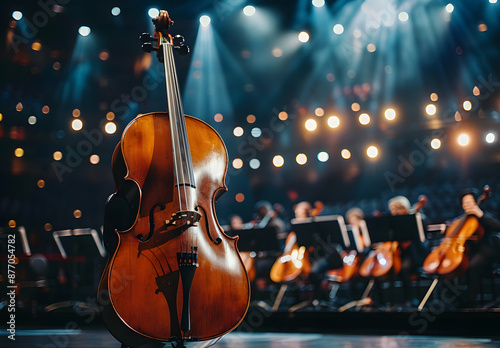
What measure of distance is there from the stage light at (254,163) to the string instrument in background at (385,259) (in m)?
5.47

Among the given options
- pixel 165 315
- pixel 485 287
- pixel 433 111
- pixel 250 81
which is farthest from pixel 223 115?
pixel 165 315

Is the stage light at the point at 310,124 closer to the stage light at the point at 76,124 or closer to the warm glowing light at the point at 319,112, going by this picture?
the warm glowing light at the point at 319,112

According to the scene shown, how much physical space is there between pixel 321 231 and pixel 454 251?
1.14 m

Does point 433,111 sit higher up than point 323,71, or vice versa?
point 323,71

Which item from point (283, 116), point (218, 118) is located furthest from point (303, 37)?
point (218, 118)

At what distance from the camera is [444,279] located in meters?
4.50

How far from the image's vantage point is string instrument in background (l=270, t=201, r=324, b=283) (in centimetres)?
540

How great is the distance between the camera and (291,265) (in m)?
5.44

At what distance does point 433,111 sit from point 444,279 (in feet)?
16.9

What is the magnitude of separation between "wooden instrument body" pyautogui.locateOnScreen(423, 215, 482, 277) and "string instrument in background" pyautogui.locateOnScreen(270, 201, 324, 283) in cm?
132

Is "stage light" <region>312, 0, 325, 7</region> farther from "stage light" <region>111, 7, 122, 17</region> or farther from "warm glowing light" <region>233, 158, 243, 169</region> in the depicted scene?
"warm glowing light" <region>233, 158, 243, 169</region>

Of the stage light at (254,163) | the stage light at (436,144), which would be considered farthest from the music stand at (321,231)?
the stage light at (254,163)

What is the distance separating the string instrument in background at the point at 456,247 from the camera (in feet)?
14.2

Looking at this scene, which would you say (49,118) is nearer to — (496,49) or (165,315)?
(496,49)
